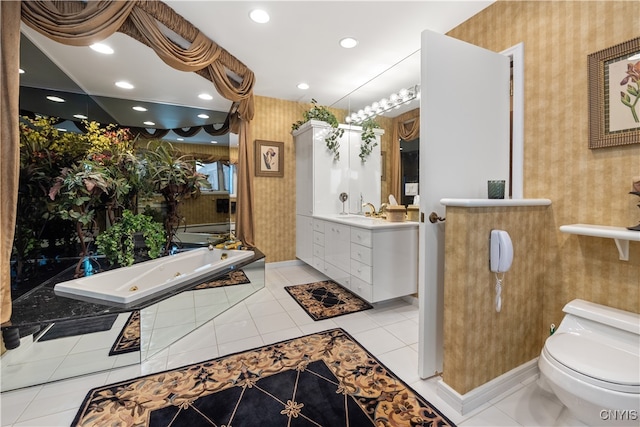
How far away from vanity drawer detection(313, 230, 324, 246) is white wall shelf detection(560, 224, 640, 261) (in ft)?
7.96

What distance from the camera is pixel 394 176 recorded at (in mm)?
2996

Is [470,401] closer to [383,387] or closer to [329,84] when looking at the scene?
[383,387]

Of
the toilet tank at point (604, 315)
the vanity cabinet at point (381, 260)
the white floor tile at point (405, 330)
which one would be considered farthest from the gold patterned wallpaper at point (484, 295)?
the vanity cabinet at point (381, 260)

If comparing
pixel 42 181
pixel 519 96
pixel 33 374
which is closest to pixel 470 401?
pixel 519 96

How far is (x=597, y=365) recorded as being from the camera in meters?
1.10

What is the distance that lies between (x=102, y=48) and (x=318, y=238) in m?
2.99

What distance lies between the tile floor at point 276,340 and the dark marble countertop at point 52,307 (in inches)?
15.6

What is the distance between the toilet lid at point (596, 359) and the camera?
1030mm

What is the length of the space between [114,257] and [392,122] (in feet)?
10.7

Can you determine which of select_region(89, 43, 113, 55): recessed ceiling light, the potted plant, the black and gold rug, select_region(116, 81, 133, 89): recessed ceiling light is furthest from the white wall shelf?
select_region(116, 81, 133, 89): recessed ceiling light

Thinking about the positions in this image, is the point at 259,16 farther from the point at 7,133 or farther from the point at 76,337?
the point at 76,337

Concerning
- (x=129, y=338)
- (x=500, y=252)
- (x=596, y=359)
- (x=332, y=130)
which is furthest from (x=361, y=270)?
(x=332, y=130)

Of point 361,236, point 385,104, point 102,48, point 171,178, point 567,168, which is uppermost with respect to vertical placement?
point 102,48

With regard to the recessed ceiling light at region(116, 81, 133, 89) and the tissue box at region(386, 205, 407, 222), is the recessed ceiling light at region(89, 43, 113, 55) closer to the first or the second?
the recessed ceiling light at region(116, 81, 133, 89)
